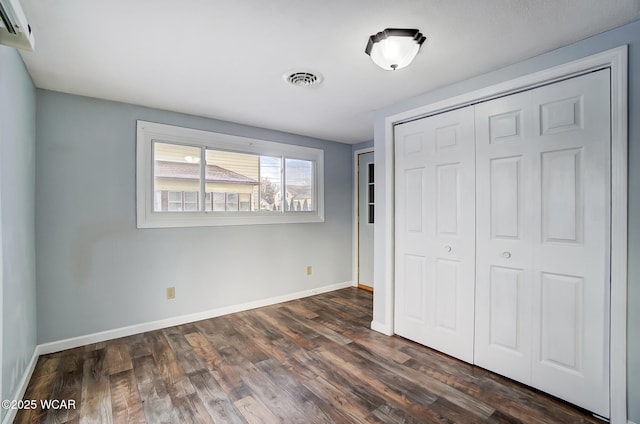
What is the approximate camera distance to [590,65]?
179cm

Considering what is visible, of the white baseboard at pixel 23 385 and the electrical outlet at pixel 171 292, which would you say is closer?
the white baseboard at pixel 23 385

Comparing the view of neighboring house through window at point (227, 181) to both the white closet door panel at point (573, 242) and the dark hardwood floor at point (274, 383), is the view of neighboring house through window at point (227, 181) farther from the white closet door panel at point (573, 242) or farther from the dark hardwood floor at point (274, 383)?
the white closet door panel at point (573, 242)

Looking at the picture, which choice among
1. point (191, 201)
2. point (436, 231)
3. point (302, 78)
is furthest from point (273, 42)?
point (191, 201)

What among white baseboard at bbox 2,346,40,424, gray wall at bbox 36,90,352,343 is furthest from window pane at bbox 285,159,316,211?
white baseboard at bbox 2,346,40,424

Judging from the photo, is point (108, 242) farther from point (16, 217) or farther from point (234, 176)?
point (234, 176)

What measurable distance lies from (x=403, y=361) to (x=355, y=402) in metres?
0.69

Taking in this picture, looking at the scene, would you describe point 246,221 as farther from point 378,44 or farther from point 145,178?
point 378,44

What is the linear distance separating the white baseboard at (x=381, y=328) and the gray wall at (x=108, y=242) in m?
1.53

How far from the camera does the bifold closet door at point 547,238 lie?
5.85ft

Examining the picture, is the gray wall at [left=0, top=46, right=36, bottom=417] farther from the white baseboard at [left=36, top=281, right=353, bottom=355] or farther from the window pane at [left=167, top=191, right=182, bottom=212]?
the window pane at [left=167, top=191, right=182, bottom=212]

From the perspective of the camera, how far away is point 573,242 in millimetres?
1877

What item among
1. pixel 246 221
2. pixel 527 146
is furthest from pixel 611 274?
pixel 246 221

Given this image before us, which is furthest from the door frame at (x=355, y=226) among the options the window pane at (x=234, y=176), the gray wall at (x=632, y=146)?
the gray wall at (x=632, y=146)

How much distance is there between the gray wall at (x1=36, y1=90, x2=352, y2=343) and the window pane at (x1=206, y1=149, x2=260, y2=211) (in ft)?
0.90
